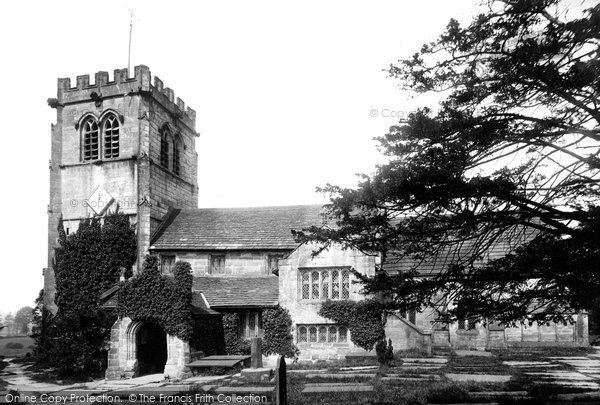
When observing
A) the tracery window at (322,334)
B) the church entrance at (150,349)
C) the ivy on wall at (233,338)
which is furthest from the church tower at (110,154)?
the tracery window at (322,334)

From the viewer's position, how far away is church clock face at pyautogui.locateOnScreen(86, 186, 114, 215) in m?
34.1

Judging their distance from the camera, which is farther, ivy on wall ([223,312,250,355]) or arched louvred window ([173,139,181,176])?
arched louvred window ([173,139,181,176])

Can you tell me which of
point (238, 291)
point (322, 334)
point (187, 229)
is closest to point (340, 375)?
point (322, 334)

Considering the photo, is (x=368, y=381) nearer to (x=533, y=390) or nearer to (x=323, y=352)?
(x=533, y=390)

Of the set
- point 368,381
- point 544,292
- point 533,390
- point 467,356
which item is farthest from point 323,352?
point 544,292

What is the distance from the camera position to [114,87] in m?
35.5

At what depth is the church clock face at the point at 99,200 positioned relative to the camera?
1344 inches

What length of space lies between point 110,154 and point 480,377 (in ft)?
86.5

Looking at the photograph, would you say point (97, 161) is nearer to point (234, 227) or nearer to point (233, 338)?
point (234, 227)

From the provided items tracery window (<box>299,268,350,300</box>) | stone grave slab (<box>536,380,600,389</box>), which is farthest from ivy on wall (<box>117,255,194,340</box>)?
stone grave slab (<box>536,380,600,389</box>)

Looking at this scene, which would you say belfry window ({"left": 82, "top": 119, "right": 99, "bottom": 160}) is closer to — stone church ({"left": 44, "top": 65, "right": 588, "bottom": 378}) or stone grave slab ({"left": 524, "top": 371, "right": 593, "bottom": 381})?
Answer: stone church ({"left": 44, "top": 65, "right": 588, "bottom": 378})

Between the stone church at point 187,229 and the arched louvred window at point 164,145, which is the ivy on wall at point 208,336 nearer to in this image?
the stone church at point 187,229

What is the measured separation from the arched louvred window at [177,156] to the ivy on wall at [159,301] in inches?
647

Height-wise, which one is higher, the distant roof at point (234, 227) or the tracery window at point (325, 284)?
the distant roof at point (234, 227)
